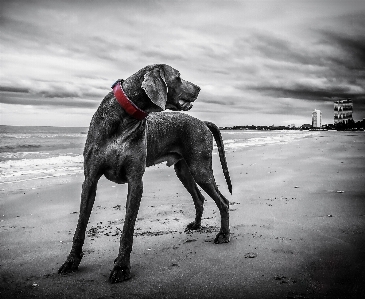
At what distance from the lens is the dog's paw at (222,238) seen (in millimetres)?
3990

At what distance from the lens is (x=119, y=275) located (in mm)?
3025

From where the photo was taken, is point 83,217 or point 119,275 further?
point 83,217

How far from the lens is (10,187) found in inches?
301

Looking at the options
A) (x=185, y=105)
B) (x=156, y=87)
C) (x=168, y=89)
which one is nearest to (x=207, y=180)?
(x=185, y=105)

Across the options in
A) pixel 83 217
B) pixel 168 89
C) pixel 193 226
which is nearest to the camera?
pixel 83 217

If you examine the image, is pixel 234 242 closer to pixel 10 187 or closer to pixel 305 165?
pixel 10 187

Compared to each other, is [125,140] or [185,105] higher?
[185,105]

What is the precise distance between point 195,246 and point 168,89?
1883 millimetres

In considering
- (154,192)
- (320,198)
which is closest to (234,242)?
(320,198)

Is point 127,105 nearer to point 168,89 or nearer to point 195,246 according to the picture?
point 168,89

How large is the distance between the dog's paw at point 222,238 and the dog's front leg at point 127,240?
1.23 metres

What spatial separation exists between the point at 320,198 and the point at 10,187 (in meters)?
6.85

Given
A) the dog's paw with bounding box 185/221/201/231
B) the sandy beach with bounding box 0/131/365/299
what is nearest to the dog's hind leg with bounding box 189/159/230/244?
the sandy beach with bounding box 0/131/365/299

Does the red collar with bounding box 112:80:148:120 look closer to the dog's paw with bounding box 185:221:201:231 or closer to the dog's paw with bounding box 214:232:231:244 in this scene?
the dog's paw with bounding box 214:232:231:244
